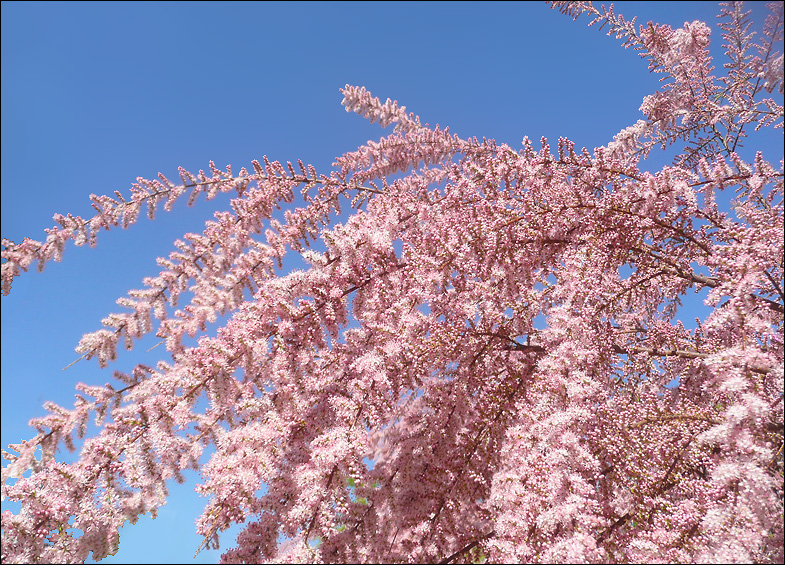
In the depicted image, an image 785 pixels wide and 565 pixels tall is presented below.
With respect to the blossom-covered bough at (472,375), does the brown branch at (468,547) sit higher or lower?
lower

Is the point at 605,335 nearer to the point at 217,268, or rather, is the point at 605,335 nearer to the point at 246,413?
the point at 246,413

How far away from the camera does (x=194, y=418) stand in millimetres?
4086

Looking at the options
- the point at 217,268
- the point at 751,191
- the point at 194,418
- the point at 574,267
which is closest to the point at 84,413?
the point at 194,418

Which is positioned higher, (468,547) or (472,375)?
(472,375)

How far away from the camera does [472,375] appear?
489cm

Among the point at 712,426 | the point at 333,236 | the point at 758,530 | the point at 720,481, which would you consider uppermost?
the point at 333,236

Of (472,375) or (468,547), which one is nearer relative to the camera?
(468,547)

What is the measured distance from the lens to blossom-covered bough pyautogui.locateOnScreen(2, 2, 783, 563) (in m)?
3.31

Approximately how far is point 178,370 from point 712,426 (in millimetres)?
4631

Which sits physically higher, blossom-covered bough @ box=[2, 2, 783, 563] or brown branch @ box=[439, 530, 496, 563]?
blossom-covered bough @ box=[2, 2, 783, 563]

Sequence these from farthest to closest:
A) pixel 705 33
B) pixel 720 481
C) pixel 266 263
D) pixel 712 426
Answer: pixel 705 33 < pixel 266 263 < pixel 712 426 < pixel 720 481

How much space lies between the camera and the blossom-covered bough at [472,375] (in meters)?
3.31

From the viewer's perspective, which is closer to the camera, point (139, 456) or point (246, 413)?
point (139, 456)

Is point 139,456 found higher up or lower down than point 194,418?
lower down
